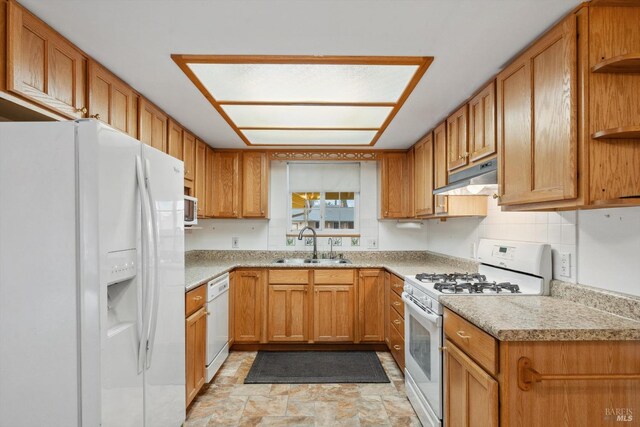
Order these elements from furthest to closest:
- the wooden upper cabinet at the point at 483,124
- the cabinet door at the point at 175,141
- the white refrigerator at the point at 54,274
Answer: the cabinet door at the point at 175,141 < the wooden upper cabinet at the point at 483,124 < the white refrigerator at the point at 54,274

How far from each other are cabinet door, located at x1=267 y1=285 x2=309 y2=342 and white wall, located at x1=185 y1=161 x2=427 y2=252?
2.33ft

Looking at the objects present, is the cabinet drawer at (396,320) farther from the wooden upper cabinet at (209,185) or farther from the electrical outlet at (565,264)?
the wooden upper cabinet at (209,185)

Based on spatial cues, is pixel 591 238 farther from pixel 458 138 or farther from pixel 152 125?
pixel 152 125

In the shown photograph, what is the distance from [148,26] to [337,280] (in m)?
2.73

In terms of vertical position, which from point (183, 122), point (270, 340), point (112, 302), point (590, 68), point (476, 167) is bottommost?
point (270, 340)

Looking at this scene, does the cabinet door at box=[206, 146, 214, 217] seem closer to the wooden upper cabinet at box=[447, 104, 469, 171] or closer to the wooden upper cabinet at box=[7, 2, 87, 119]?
the wooden upper cabinet at box=[7, 2, 87, 119]

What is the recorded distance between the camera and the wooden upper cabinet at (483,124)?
6.68 feet

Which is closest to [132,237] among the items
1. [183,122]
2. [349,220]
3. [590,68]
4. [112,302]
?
[112,302]

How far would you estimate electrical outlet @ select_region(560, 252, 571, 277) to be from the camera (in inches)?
72.0

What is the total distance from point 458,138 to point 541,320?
1.53 metres

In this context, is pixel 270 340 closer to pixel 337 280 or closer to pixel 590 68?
pixel 337 280

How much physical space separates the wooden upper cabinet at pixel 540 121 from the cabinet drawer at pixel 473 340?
0.70 m

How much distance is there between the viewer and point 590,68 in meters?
1.35

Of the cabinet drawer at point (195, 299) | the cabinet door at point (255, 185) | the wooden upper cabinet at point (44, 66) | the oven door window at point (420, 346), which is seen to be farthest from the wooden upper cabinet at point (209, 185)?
the oven door window at point (420, 346)
